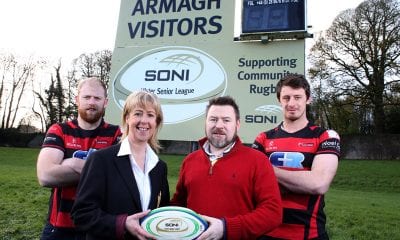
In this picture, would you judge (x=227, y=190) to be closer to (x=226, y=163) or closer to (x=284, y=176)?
(x=226, y=163)

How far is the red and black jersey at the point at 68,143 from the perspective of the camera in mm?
2959

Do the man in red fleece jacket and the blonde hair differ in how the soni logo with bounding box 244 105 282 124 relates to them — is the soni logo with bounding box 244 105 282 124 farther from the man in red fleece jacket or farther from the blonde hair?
the blonde hair

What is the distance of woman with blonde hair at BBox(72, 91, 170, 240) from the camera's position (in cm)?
218

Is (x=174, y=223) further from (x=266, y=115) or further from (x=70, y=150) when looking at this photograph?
(x=266, y=115)

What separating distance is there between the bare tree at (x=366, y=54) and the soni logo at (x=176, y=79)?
79.1 ft

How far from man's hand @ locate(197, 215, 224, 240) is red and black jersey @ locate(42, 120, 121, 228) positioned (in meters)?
1.20

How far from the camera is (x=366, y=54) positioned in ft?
92.6

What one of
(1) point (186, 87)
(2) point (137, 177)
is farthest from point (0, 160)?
(2) point (137, 177)

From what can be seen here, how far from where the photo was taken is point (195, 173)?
2531 millimetres

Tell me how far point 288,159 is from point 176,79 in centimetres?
367

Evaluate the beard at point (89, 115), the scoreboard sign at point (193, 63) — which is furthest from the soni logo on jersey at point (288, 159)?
the scoreboard sign at point (193, 63)

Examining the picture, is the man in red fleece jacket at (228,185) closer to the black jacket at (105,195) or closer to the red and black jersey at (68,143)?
the black jacket at (105,195)

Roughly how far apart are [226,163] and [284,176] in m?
0.46

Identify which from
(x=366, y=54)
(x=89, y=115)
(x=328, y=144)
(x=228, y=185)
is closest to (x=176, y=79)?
(x=89, y=115)
